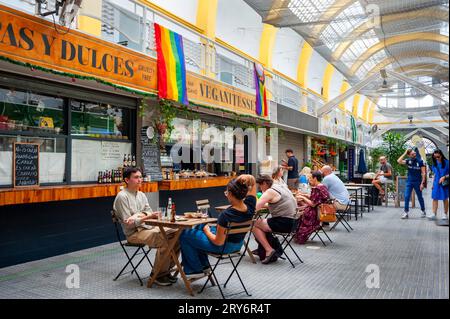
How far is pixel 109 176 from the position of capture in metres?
6.89

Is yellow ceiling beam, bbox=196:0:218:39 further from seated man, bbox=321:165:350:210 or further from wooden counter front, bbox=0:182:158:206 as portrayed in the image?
wooden counter front, bbox=0:182:158:206

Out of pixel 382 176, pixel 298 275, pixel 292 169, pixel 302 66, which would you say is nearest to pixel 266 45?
pixel 302 66

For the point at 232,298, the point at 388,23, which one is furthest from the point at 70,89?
the point at 388,23

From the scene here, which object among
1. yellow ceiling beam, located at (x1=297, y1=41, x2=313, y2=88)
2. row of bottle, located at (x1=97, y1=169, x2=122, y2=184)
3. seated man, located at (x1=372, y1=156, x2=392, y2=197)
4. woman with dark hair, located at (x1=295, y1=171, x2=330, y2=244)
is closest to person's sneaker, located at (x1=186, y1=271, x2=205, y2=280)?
woman with dark hair, located at (x1=295, y1=171, x2=330, y2=244)

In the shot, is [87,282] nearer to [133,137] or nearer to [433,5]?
[133,137]

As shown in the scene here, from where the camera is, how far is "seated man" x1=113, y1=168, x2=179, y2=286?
4.34 meters

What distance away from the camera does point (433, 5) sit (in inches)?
144

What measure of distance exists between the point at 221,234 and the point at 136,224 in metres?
1.00

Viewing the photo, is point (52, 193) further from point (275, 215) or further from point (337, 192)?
point (337, 192)

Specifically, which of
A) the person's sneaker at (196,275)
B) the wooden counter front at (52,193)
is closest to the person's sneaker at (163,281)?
the person's sneaker at (196,275)

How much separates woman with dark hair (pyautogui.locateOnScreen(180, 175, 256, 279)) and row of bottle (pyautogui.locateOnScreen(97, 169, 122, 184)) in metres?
2.96

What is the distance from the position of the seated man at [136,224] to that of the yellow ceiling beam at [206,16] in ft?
25.6

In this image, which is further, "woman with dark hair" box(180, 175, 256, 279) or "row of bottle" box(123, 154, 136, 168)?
"row of bottle" box(123, 154, 136, 168)

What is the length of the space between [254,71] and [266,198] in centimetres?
641
